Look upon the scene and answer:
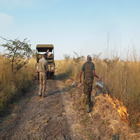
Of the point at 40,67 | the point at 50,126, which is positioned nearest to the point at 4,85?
the point at 40,67

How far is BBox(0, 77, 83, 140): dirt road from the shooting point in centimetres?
283

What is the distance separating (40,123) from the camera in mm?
3408

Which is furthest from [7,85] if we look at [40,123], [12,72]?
[40,123]

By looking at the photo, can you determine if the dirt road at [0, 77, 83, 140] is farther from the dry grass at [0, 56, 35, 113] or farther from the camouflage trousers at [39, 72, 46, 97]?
the camouflage trousers at [39, 72, 46, 97]

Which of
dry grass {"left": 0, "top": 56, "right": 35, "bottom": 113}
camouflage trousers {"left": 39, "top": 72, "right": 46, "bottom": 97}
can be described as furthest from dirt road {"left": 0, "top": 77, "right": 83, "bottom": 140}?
camouflage trousers {"left": 39, "top": 72, "right": 46, "bottom": 97}

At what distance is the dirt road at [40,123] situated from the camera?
2.83 meters

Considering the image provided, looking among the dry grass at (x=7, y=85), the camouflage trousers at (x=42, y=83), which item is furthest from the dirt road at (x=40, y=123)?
the camouflage trousers at (x=42, y=83)

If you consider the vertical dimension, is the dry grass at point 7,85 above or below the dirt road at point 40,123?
above

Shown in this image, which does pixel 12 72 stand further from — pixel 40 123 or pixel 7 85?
pixel 40 123

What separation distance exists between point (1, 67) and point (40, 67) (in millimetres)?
2125

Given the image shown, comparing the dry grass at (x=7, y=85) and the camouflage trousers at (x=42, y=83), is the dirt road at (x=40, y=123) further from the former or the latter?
the camouflage trousers at (x=42, y=83)

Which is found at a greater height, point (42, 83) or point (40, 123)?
point (42, 83)

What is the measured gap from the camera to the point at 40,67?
5.97m

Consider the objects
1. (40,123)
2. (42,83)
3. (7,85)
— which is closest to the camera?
(40,123)
